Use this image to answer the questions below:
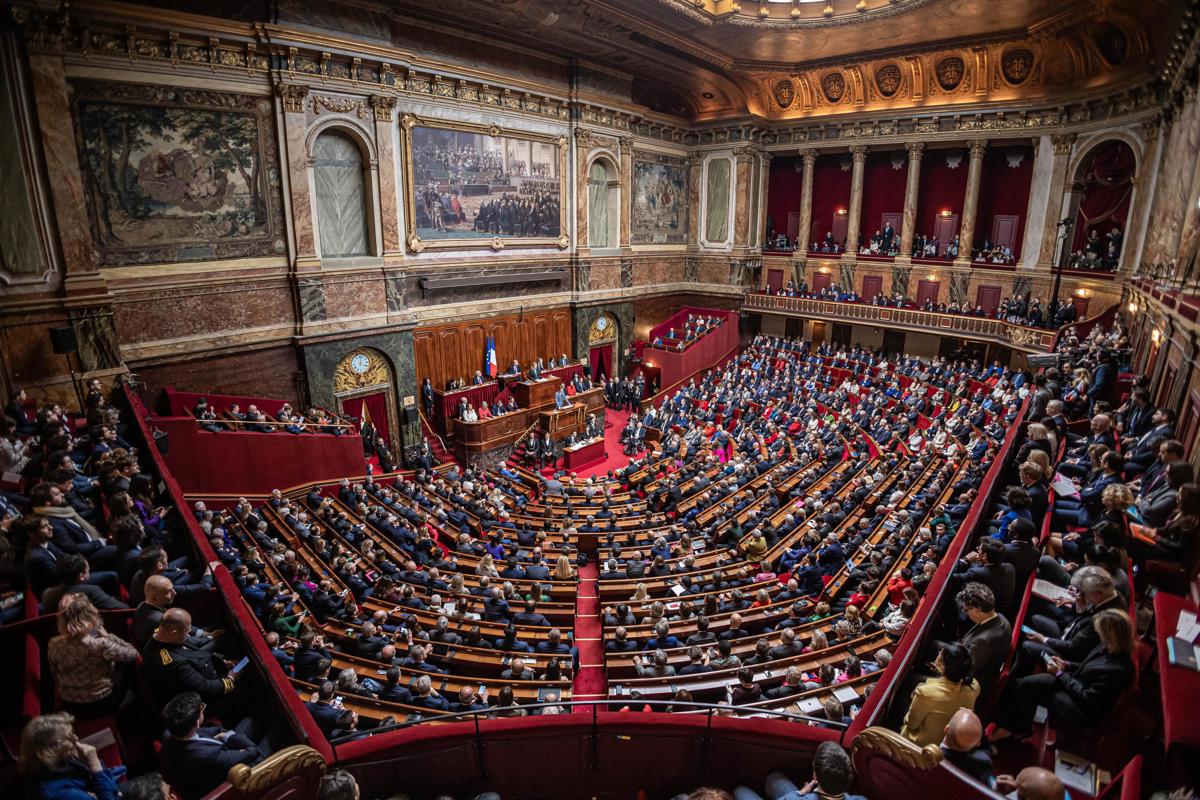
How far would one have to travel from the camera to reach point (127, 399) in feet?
35.9

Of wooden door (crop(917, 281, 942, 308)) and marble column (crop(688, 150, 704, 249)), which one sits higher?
marble column (crop(688, 150, 704, 249))

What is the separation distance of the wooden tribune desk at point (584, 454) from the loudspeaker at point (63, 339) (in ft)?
Result: 36.5

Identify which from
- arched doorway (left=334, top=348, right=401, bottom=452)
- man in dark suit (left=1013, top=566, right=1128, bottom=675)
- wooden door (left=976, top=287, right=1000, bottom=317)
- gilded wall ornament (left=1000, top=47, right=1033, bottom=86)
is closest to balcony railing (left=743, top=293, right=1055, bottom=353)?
wooden door (left=976, top=287, right=1000, bottom=317)

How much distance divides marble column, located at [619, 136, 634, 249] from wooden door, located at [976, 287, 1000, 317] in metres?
12.8

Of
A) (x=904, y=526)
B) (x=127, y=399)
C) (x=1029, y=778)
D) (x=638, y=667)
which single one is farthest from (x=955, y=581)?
(x=127, y=399)

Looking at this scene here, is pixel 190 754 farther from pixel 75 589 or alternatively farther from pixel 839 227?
pixel 839 227

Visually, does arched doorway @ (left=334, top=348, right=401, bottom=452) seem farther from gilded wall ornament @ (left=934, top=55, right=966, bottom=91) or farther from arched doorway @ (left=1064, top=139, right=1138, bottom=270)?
arched doorway @ (left=1064, top=139, right=1138, bottom=270)

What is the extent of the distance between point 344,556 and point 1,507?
14.1ft

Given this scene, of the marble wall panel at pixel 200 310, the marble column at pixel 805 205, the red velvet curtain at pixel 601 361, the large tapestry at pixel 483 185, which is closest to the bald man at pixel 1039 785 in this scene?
the marble wall panel at pixel 200 310

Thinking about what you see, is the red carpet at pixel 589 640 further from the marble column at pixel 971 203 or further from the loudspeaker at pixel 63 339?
the marble column at pixel 971 203

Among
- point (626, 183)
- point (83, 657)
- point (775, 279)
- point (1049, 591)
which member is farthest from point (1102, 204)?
point (83, 657)

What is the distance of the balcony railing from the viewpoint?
18062mm

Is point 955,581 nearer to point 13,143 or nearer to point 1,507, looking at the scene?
point 1,507

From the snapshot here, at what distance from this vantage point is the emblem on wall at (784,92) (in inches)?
959
